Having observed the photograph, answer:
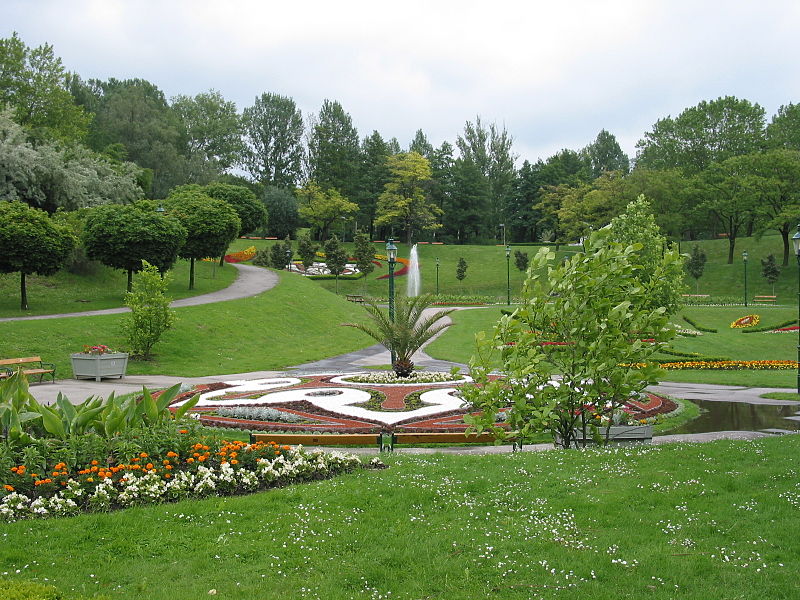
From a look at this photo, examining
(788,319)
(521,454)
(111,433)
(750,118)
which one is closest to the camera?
(111,433)

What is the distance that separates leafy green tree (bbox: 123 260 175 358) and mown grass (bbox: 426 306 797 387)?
1084 centimetres

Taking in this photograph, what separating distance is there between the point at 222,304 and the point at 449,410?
821 inches

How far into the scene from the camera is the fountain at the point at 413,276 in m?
57.8

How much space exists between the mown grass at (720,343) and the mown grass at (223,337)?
15.7 ft

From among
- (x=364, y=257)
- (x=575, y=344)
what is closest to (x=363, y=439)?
(x=575, y=344)

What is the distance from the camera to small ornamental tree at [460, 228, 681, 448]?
907 cm

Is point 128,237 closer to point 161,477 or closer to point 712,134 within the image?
point 161,477

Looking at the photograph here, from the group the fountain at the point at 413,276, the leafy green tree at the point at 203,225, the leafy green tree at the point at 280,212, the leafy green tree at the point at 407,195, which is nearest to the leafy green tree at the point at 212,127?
the leafy green tree at the point at 280,212

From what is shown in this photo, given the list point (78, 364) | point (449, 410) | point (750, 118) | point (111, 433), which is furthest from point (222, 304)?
point (750, 118)

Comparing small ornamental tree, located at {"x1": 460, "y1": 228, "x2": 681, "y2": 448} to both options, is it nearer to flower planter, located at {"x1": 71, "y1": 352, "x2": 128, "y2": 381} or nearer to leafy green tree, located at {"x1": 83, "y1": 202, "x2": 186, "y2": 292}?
flower planter, located at {"x1": 71, "y1": 352, "x2": 128, "y2": 381}

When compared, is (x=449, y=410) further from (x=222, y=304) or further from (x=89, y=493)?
(x=222, y=304)

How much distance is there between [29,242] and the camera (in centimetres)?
2655

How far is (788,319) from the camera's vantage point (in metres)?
36.2

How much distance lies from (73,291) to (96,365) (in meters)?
13.9
